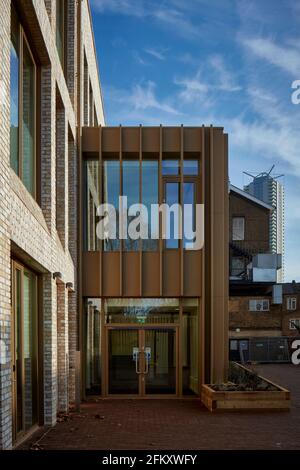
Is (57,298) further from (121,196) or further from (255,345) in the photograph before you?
(255,345)

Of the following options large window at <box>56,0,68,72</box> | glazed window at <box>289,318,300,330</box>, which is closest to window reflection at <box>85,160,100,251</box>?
large window at <box>56,0,68,72</box>

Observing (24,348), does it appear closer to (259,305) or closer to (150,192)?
(150,192)

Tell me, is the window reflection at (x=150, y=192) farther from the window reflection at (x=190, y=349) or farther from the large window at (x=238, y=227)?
the large window at (x=238, y=227)

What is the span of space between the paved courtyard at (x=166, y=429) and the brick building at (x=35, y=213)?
0.67 m

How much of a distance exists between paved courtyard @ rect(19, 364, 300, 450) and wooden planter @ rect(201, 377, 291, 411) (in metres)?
0.23

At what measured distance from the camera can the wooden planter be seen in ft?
48.6

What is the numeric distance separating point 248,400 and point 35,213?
7566 mm

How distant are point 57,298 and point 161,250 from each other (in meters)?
4.41

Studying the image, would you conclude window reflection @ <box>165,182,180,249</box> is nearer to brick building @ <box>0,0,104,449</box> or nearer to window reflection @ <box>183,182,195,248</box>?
window reflection @ <box>183,182,195,248</box>

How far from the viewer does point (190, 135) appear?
18.0 m

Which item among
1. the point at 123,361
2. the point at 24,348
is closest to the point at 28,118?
the point at 24,348

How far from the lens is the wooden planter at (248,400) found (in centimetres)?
1480

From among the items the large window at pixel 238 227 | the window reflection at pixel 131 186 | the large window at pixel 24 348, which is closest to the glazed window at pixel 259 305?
the large window at pixel 238 227
